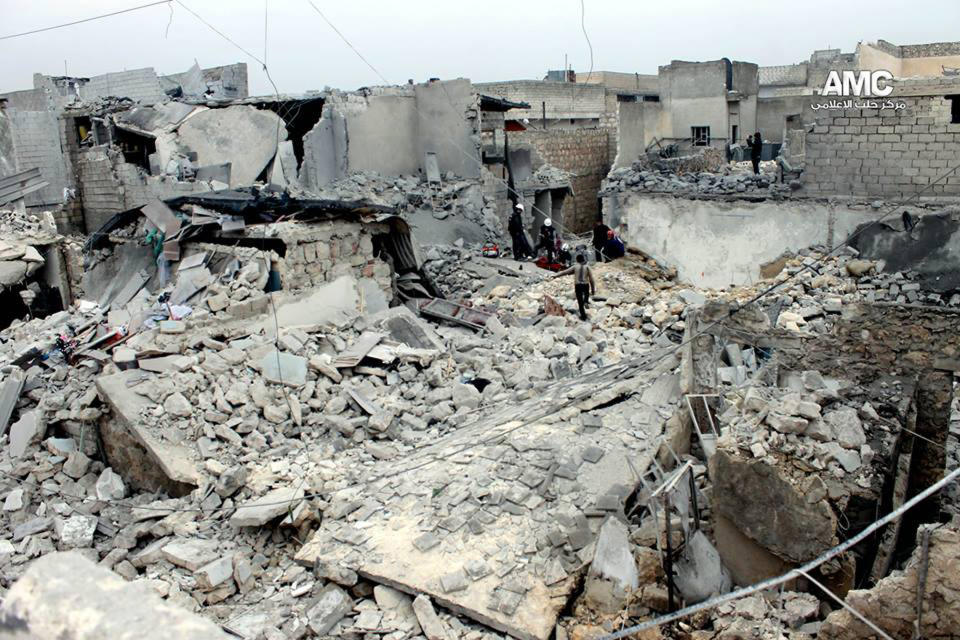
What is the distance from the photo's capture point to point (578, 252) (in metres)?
11.1

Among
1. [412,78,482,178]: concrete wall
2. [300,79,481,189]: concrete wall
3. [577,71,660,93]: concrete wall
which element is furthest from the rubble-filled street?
[577,71,660,93]: concrete wall

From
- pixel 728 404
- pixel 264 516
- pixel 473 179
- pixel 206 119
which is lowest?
pixel 264 516

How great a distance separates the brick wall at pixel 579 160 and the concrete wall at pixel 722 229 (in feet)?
22.2

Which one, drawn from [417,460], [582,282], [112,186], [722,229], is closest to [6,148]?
[112,186]

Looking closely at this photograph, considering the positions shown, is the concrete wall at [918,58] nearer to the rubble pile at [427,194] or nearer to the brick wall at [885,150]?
the brick wall at [885,150]

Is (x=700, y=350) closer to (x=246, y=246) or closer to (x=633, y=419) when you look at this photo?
(x=633, y=419)

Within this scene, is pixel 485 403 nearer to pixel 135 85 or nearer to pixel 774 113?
pixel 135 85

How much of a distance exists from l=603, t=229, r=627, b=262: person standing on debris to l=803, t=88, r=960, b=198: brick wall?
119 inches

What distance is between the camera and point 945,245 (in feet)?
31.7

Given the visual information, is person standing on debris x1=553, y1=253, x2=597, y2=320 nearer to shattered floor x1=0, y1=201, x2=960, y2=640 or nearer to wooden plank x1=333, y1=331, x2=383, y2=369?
shattered floor x1=0, y1=201, x2=960, y2=640

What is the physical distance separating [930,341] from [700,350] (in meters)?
1.66

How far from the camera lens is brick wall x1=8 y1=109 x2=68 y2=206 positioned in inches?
712

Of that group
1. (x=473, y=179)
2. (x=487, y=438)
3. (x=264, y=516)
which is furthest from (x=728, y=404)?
(x=473, y=179)

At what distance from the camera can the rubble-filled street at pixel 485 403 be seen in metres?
4.64
